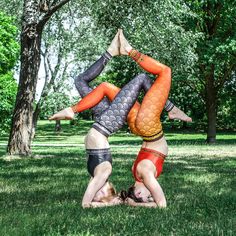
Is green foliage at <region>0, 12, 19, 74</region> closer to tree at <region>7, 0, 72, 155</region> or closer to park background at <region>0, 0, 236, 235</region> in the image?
park background at <region>0, 0, 236, 235</region>

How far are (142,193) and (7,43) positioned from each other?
3544 centimetres

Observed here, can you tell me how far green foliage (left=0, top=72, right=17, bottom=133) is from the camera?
40.0 meters

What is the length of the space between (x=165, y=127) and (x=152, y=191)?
6091 cm

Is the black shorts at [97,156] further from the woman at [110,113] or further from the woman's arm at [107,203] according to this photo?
the woman's arm at [107,203]

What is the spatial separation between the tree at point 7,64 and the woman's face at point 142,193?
107 feet

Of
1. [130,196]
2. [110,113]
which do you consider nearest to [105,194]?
[130,196]

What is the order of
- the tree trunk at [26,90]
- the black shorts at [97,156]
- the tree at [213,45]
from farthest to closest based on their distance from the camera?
the tree at [213,45], the tree trunk at [26,90], the black shorts at [97,156]

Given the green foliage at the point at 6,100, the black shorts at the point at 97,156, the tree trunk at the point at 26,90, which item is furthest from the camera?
the green foliage at the point at 6,100

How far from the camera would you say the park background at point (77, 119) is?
5379 mm

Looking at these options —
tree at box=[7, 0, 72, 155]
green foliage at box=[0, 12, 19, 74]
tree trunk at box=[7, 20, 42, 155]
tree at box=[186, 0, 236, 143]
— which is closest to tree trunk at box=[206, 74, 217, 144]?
tree at box=[186, 0, 236, 143]

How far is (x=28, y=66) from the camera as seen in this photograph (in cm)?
1585

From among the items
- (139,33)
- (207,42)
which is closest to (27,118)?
(139,33)

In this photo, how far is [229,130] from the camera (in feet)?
202

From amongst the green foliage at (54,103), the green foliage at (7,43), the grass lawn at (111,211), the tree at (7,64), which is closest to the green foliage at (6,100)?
the tree at (7,64)
